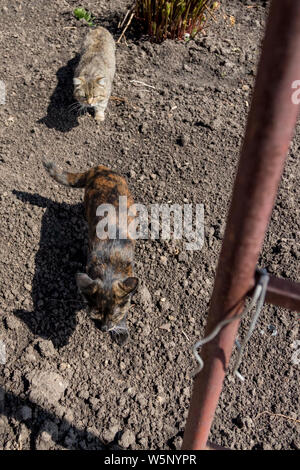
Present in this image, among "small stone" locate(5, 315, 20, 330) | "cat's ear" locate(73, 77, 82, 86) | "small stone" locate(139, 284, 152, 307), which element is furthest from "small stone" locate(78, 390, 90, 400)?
"cat's ear" locate(73, 77, 82, 86)

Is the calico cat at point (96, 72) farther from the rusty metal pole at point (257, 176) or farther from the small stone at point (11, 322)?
the rusty metal pole at point (257, 176)

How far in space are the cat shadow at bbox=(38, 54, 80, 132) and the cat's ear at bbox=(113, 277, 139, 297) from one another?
2.26 m

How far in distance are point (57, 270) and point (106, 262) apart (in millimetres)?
586

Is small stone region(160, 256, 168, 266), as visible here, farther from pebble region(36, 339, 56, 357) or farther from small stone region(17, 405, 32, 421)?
small stone region(17, 405, 32, 421)

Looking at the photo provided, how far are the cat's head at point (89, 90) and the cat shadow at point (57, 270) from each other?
1.20m

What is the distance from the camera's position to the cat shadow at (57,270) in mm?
3445

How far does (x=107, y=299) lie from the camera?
3102mm

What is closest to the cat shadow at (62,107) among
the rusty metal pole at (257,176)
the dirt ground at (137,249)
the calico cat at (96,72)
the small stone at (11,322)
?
the dirt ground at (137,249)

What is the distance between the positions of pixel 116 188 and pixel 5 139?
1.54 m

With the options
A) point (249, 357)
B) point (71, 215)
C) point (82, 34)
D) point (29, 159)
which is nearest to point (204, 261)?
point (249, 357)

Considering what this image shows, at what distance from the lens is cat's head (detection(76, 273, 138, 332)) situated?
3076 millimetres

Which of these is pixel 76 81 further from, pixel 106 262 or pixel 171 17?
pixel 106 262

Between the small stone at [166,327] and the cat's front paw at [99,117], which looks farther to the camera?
the cat's front paw at [99,117]

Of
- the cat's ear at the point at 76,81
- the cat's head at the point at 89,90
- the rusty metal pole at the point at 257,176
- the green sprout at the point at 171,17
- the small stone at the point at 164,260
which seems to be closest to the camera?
the rusty metal pole at the point at 257,176
